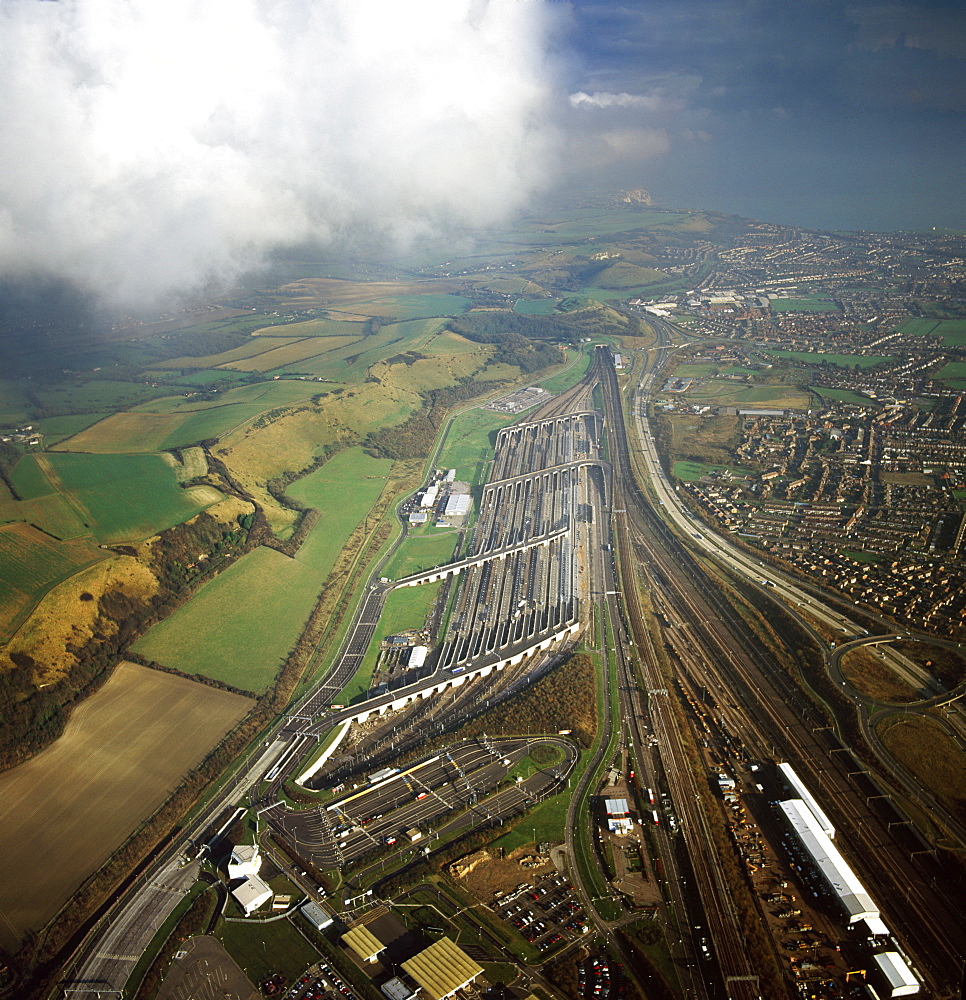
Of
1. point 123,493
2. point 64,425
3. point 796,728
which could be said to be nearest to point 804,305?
point 796,728

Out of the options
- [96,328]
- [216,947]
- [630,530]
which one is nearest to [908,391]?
[630,530]

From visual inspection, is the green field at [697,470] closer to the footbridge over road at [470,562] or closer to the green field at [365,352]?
the footbridge over road at [470,562]

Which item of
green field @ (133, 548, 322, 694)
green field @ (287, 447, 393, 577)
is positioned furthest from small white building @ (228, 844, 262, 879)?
green field @ (287, 447, 393, 577)

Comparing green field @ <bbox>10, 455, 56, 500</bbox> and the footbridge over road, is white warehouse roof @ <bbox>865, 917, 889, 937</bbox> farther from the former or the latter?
green field @ <bbox>10, 455, 56, 500</bbox>

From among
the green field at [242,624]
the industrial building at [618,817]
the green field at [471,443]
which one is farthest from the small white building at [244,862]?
the green field at [471,443]

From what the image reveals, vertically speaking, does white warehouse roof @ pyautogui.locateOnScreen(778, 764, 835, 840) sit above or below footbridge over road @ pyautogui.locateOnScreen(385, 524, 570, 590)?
below

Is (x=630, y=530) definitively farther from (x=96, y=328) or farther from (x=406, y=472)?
(x=96, y=328)
